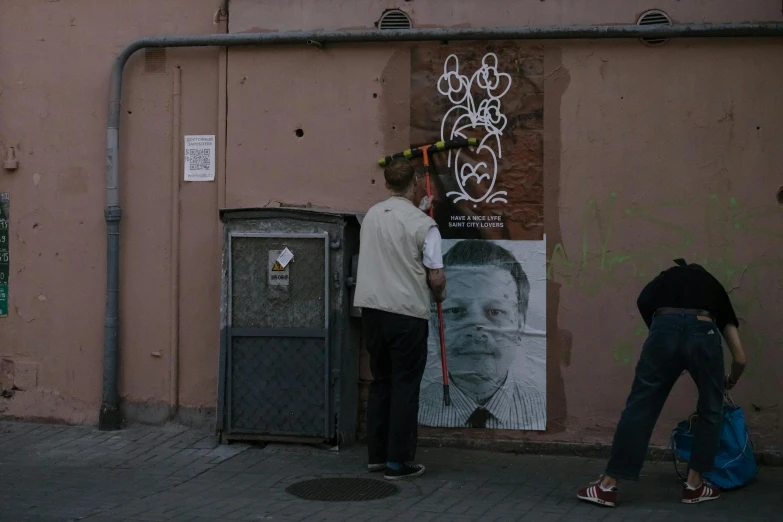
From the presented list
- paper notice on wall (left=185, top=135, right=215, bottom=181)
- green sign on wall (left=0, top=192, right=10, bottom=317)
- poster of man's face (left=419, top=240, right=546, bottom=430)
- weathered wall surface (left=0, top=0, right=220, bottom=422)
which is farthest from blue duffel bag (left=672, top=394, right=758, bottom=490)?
green sign on wall (left=0, top=192, right=10, bottom=317)

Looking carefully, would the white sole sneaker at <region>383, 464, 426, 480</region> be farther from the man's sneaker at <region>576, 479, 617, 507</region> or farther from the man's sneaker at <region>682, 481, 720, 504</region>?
the man's sneaker at <region>682, 481, 720, 504</region>

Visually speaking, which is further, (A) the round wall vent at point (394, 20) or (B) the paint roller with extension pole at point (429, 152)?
(A) the round wall vent at point (394, 20)

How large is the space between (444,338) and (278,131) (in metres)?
1.93

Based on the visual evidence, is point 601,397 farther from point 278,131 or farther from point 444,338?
point 278,131

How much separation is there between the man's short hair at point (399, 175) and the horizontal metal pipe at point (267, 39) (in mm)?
1191

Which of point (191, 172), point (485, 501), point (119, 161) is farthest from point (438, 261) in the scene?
point (119, 161)

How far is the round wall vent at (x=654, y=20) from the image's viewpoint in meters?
7.23

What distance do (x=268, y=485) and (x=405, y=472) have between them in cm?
86

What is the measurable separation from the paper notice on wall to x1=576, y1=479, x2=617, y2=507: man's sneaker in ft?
11.8

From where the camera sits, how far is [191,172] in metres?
7.97

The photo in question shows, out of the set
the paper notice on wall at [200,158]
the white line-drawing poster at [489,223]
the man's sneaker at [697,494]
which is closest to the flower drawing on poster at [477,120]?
the white line-drawing poster at [489,223]

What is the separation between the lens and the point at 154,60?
805 centimetres

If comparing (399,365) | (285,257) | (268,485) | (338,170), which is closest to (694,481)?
(399,365)

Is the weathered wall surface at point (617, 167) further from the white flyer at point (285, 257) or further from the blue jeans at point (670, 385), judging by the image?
the blue jeans at point (670, 385)
